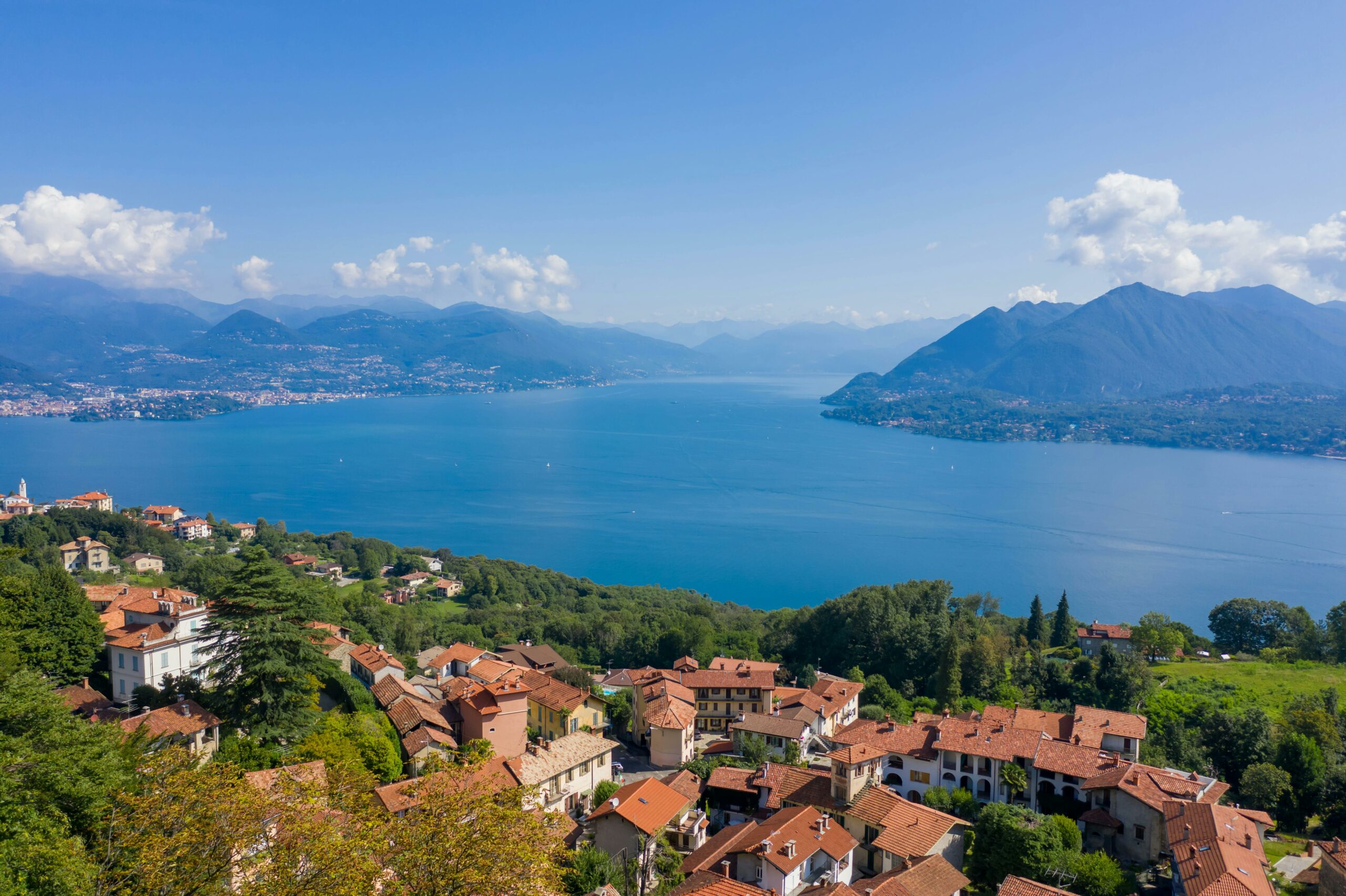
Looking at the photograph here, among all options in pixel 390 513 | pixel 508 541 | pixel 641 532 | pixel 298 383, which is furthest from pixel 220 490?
pixel 298 383

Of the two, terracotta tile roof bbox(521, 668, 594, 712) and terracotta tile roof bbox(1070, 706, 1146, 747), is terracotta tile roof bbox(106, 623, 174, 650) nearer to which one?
terracotta tile roof bbox(521, 668, 594, 712)

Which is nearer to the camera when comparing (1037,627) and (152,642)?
(152,642)

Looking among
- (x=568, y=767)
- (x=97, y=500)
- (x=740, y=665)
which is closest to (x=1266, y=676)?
(x=740, y=665)

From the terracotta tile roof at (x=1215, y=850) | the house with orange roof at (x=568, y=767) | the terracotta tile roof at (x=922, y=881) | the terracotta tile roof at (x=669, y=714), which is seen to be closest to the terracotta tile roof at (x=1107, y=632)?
the terracotta tile roof at (x=1215, y=850)

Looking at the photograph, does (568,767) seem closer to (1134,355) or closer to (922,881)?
(922,881)

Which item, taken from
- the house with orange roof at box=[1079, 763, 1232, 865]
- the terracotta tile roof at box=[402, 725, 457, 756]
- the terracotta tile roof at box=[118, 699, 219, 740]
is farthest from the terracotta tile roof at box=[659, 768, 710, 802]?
the terracotta tile roof at box=[118, 699, 219, 740]

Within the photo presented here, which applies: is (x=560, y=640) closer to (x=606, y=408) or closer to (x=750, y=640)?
(x=750, y=640)

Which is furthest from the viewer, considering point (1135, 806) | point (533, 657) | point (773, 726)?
point (533, 657)
